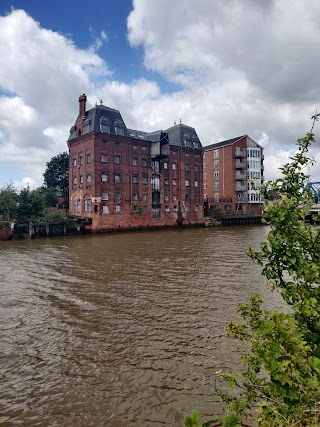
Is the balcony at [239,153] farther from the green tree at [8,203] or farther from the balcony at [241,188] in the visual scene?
the green tree at [8,203]

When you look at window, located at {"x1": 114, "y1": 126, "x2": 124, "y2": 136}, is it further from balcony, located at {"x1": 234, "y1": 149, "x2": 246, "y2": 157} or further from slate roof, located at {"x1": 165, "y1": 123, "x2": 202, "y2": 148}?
balcony, located at {"x1": 234, "y1": 149, "x2": 246, "y2": 157}

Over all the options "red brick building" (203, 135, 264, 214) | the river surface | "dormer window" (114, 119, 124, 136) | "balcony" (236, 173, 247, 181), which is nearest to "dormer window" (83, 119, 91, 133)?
"dormer window" (114, 119, 124, 136)

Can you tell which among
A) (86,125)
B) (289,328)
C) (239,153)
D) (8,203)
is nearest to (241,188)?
(239,153)

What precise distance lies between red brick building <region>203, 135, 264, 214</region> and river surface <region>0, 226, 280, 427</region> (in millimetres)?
55331

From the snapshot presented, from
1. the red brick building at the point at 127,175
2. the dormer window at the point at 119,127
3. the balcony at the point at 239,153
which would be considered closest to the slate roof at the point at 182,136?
the red brick building at the point at 127,175

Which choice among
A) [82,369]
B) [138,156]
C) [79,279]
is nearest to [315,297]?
[82,369]

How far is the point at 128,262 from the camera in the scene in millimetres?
19891

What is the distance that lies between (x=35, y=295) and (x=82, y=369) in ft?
22.7

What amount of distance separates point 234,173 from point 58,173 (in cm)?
3968

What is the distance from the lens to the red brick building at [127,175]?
153 feet

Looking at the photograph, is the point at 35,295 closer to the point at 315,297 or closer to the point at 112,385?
the point at 112,385

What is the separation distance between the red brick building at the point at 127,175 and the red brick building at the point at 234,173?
42.9ft

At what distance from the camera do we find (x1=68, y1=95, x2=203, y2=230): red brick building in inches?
1831

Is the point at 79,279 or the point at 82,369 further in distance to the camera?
the point at 79,279
